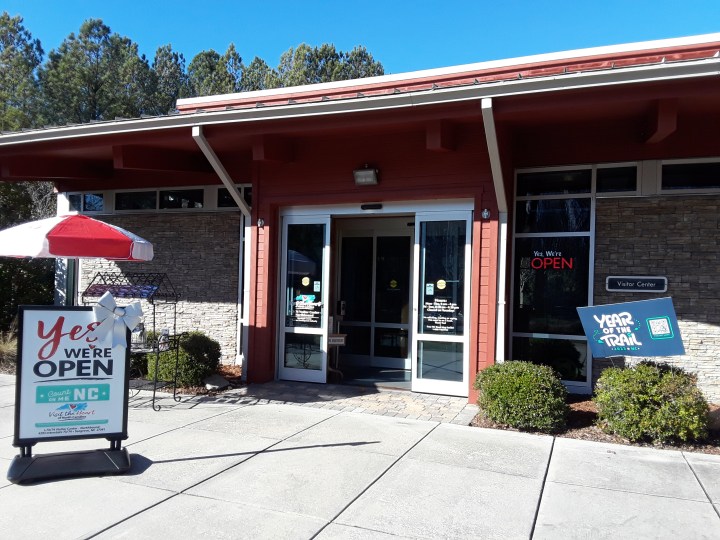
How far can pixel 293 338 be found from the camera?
8523 mm

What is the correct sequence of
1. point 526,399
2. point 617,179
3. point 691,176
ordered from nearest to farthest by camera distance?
point 526,399 < point 691,176 < point 617,179

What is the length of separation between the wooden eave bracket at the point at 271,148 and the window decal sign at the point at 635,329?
4530 mm

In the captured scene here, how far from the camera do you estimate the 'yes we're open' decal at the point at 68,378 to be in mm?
4578

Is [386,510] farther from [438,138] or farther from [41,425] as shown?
[438,138]

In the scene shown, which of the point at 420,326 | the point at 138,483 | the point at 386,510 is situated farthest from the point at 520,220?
the point at 138,483

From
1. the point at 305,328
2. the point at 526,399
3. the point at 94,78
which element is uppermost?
the point at 94,78

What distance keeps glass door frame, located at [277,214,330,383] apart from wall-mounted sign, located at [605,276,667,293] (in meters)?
3.86

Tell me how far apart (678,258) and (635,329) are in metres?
2.01

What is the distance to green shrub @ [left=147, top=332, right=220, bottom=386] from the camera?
777cm

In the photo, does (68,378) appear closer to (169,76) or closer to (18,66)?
(18,66)

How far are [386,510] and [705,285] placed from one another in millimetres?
5443

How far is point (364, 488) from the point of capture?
4402 mm

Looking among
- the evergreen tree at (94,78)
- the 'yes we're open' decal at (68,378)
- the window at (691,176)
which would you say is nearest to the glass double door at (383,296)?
the window at (691,176)

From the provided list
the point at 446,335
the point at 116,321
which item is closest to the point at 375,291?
the point at 446,335
